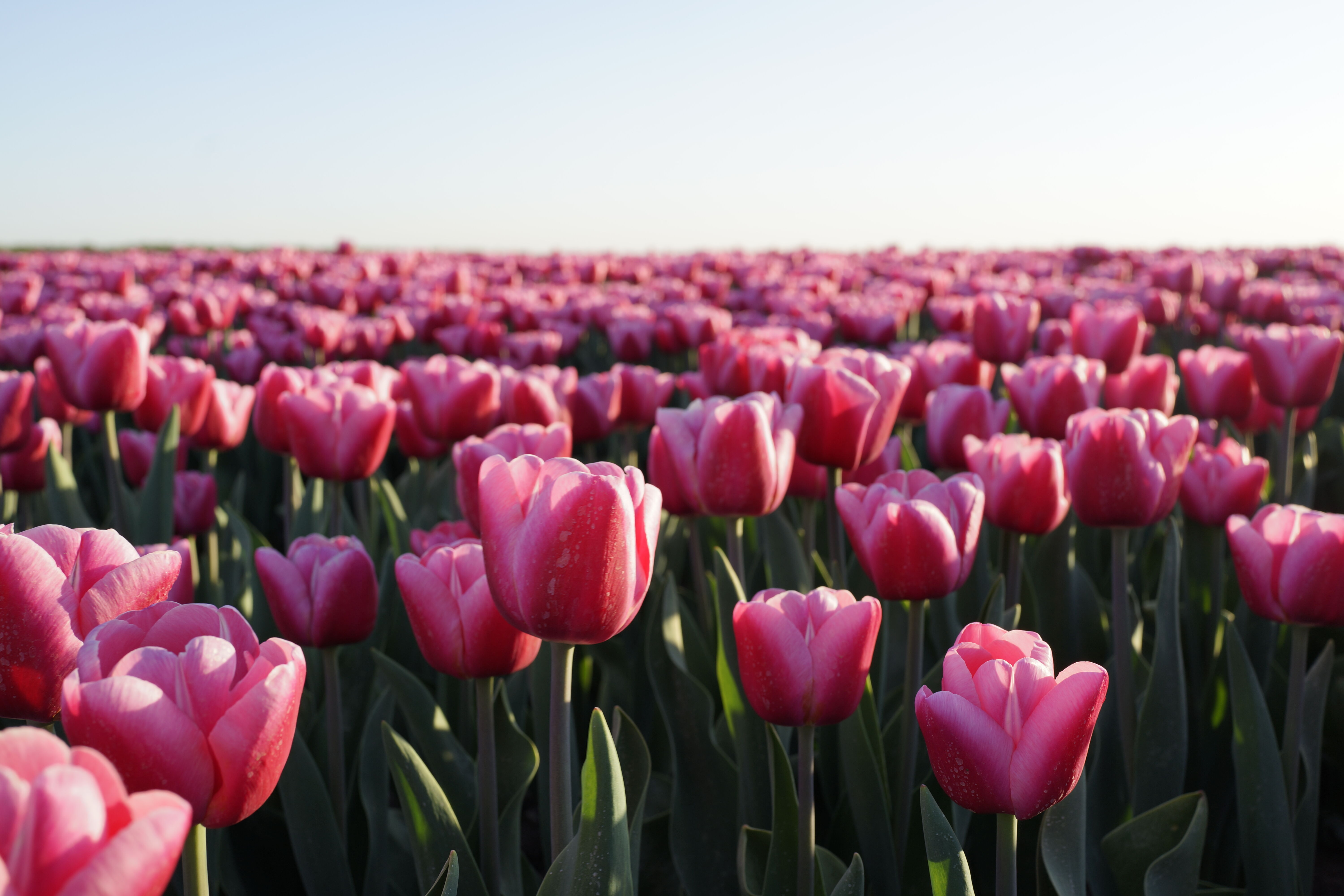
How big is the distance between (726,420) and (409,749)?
0.80 metres

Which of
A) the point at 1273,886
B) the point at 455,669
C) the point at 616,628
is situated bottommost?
the point at 1273,886

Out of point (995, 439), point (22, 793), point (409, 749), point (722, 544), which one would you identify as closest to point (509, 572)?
point (409, 749)

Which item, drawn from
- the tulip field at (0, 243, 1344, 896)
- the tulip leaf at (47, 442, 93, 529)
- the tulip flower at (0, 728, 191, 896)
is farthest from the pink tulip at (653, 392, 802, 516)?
the tulip leaf at (47, 442, 93, 529)

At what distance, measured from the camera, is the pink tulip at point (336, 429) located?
2443 millimetres

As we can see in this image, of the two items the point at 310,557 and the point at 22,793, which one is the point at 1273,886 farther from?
the point at 22,793

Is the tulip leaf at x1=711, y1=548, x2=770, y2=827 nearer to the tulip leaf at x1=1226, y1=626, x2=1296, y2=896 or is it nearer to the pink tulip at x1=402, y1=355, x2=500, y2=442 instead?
the tulip leaf at x1=1226, y1=626, x2=1296, y2=896

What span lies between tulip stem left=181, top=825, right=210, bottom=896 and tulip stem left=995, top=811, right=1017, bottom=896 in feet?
2.94

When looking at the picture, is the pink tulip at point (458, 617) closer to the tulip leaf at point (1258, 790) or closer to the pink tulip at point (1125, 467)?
the pink tulip at point (1125, 467)

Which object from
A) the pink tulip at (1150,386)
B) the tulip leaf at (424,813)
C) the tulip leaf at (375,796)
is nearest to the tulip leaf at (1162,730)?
the pink tulip at (1150,386)

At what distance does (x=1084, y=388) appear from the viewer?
2717 millimetres

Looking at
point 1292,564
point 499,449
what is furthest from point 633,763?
point 1292,564

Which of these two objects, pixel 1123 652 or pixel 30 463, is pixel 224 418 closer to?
pixel 30 463

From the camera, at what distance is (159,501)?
8.74 feet

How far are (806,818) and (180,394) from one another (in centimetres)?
248
